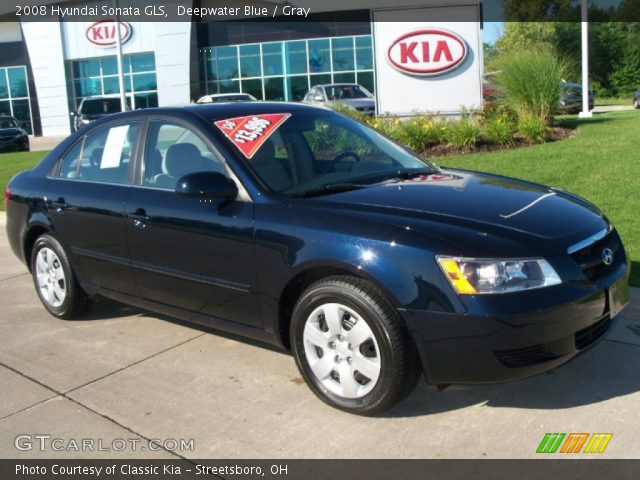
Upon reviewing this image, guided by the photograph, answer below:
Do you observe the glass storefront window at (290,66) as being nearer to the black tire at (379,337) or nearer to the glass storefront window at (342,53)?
the glass storefront window at (342,53)

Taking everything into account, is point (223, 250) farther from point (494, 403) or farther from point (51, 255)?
point (51, 255)

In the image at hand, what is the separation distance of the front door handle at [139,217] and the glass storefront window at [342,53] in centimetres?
3227

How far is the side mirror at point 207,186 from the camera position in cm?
389

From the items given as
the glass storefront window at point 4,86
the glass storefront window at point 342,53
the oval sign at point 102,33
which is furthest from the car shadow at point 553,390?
the glass storefront window at point 4,86

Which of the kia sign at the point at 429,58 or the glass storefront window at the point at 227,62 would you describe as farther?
the glass storefront window at the point at 227,62

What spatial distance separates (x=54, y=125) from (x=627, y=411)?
42.2m

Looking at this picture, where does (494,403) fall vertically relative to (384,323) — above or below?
below

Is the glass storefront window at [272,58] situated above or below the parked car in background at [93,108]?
above

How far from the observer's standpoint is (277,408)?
12.5 feet

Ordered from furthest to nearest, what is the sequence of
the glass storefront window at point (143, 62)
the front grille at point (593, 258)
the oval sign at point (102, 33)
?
the oval sign at point (102, 33), the glass storefront window at point (143, 62), the front grille at point (593, 258)

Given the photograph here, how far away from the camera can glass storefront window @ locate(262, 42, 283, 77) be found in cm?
3709

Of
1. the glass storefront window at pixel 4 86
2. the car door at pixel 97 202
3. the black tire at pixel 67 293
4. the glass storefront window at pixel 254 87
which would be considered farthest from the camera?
the glass storefront window at pixel 4 86
